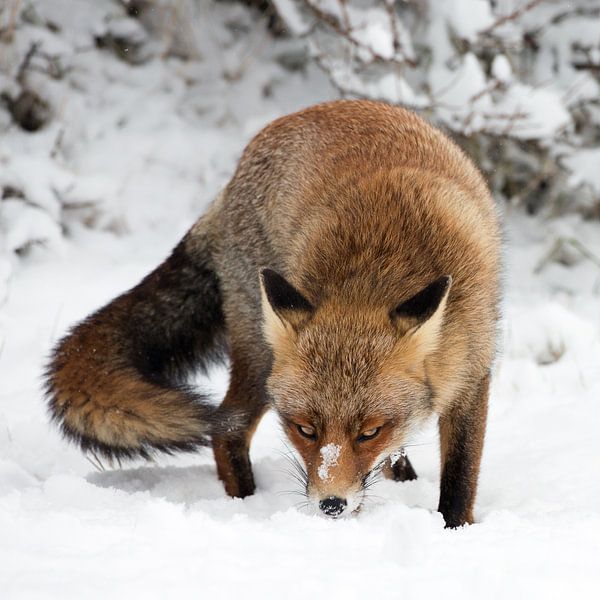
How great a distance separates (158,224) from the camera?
8297 millimetres

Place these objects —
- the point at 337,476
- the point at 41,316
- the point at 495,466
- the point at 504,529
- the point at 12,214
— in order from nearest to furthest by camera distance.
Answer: the point at 504,529 < the point at 337,476 < the point at 495,466 < the point at 41,316 < the point at 12,214

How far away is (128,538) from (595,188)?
233 inches

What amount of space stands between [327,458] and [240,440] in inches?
52.1

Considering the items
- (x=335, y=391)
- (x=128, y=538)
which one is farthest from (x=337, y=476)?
(x=128, y=538)

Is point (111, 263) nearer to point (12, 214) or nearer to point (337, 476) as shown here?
point (12, 214)

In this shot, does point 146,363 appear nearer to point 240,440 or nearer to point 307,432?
point 240,440

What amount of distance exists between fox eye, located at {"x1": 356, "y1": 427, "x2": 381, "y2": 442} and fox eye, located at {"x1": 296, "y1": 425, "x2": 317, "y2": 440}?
6.9 inches

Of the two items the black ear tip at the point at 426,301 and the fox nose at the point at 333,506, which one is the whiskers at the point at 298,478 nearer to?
the fox nose at the point at 333,506

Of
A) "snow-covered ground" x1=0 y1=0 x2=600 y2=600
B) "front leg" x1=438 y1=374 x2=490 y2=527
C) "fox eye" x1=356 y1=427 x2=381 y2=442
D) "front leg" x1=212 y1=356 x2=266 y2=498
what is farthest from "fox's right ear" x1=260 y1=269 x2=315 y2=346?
"front leg" x1=212 y1=356 x2=266 y2=498

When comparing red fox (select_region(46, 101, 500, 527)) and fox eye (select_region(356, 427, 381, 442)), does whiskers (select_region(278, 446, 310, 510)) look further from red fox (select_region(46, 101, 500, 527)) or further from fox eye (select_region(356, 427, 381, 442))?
fox eye (select_region(356, 427, 381, 442))

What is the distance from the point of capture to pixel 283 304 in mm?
3660

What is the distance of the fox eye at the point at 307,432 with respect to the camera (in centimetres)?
353

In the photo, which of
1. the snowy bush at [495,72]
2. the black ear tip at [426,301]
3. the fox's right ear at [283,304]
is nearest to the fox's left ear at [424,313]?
the black ear tip at [426,301]

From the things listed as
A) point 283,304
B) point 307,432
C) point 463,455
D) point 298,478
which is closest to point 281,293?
point 283,304
